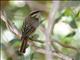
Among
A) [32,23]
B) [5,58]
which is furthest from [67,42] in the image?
[5,58]

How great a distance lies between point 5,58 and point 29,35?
201mm

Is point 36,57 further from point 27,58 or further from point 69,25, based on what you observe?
point 69,25

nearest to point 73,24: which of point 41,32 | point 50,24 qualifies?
point 41,32

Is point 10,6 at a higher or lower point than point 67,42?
higher

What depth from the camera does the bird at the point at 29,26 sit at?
44.9 inches

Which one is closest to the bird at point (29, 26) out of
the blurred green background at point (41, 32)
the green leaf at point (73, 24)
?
the blurred green background at point (41, 32)

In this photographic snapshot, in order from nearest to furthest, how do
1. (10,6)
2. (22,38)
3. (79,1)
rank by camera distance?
(22,38), (79,1), (10,6)

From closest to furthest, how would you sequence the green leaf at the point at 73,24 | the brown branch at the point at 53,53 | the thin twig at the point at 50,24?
1. the thin twig at the point at 50,24
2. the brown branch at the point at 53,53
3. the green leaf at the point at 73,24

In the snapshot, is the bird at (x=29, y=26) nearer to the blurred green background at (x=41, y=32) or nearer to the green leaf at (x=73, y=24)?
the blurred green background at (x=41, y=32)

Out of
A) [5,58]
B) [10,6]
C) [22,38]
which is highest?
[10,6]

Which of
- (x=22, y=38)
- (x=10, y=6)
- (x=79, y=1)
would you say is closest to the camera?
(x=22, y=38)

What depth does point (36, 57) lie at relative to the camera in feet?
4.00

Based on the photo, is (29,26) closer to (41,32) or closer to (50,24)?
(41,32)

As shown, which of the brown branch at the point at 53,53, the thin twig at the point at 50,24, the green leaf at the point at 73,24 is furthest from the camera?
the green leaf at the point at 73,24
